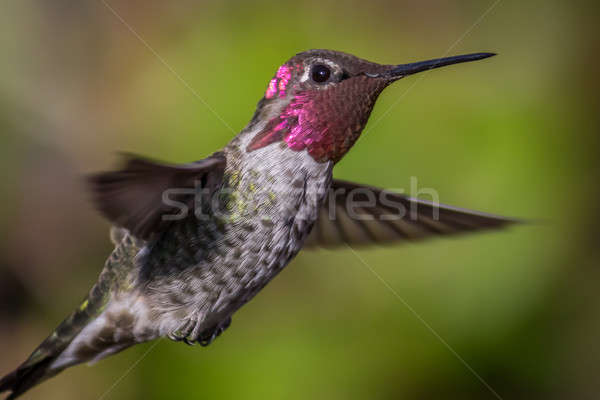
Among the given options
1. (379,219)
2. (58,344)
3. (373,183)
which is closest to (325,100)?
(379,219)

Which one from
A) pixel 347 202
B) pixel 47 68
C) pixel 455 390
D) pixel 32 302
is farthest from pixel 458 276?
pixel 47 68

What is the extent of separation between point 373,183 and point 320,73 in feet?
4.76

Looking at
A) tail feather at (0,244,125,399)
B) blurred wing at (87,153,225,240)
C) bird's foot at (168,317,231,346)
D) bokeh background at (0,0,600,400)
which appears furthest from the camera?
bokeh background at (0,0,600,400)

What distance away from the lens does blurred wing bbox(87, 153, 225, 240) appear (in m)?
1.24

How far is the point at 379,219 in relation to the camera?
220cm

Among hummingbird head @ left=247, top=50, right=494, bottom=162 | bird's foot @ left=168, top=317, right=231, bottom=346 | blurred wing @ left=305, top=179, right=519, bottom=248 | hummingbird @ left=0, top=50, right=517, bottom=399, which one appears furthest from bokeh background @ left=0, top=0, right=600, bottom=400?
hummingbird head @ left=247, top=50, right=494, bottom=162

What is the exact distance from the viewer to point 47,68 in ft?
11.9

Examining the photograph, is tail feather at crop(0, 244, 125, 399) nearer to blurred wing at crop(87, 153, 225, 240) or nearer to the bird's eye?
blurred wing at crop(87, 153, 225, 240)

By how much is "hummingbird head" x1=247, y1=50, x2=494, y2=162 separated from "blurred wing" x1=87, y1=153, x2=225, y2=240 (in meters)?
0.21

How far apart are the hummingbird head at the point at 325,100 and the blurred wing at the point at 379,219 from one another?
40 centimetres

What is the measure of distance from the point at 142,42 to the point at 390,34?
1399mm

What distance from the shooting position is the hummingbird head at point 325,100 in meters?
1.60

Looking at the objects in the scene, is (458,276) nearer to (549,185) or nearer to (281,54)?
(549,185)

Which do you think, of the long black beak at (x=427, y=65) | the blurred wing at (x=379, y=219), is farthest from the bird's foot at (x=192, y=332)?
the long black beak at (x=427, y=65)
